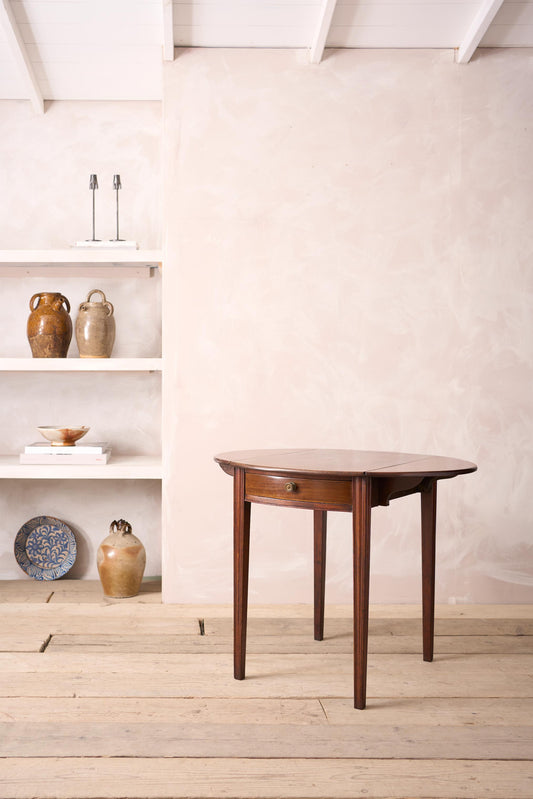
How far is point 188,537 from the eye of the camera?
3.01 metres

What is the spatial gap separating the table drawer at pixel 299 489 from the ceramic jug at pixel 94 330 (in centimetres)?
129

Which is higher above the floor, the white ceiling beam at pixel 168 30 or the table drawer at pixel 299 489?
the white ceiling beam at pixel 168 30

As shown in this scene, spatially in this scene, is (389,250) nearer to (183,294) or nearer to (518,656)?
(183,294)

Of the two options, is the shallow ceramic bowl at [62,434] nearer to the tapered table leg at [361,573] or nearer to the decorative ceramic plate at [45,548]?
the decorative ceramic plate at [45,548]

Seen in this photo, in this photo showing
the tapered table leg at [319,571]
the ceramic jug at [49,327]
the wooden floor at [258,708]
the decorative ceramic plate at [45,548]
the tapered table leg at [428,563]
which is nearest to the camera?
the wooden floor at [258,708]

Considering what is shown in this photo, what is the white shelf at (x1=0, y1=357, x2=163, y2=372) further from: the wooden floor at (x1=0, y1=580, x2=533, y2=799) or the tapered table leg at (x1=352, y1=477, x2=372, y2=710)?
the tapered table leg at (x1=352, y1=477, x2=372, y2=710)

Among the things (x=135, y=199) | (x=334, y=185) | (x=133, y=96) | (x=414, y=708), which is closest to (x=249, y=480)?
(x=414, y=708)

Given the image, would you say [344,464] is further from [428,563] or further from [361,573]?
[428,563]

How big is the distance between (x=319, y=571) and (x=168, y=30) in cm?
221

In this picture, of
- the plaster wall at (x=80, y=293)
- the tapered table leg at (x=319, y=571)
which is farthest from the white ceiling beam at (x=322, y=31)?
the tapered table leg at (x=319, y=571)

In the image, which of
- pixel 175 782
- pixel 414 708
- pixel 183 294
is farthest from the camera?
pixel 183 294

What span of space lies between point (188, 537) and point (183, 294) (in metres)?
1.07

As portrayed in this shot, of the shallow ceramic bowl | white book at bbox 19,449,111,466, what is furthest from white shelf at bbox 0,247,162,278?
white book at bbox 19,449,111,466

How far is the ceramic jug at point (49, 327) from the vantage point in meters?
3.08
